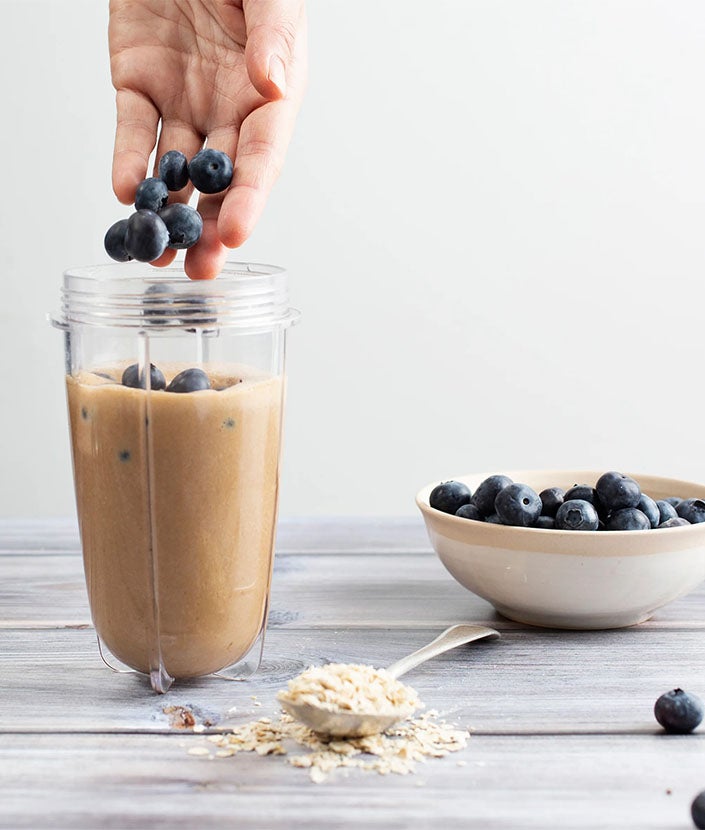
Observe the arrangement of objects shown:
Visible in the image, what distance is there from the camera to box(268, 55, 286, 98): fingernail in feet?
3.49

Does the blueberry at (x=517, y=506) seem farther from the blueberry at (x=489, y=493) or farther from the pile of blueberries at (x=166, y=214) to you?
the pile of blueberries at (x=166, y=214)

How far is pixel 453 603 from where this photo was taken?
3.99ft

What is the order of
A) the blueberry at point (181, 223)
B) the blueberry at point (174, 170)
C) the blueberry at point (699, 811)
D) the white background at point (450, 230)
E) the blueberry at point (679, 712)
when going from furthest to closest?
1. the white background at point (450, 230)
2. the blueberry at point (174, 170)
3. the blueberry at point (181, 223)
4. the blueberry at point (679, 712)
5. the blueberry at point (699, 811)

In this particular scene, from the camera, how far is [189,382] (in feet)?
3.04

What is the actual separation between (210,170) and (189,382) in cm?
24

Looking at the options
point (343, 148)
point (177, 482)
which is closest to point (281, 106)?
point (177, 482)

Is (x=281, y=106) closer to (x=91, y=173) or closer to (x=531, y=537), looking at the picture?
(x=531, y=537)

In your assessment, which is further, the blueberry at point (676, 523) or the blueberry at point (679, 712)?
the blueberry at point (676, 523)

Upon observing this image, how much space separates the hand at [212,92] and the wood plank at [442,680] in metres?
0.40

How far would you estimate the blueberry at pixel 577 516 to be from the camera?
1.09 m

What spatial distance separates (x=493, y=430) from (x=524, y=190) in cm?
62

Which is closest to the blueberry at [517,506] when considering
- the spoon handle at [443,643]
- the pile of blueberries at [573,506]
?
the pile of blueberries at [573,506]

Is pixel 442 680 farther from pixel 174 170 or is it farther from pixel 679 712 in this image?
pixel 174 170

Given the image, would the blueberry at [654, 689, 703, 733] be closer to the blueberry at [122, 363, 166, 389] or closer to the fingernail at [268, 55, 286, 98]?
the blueberry at [122, 363, 166, 389]
